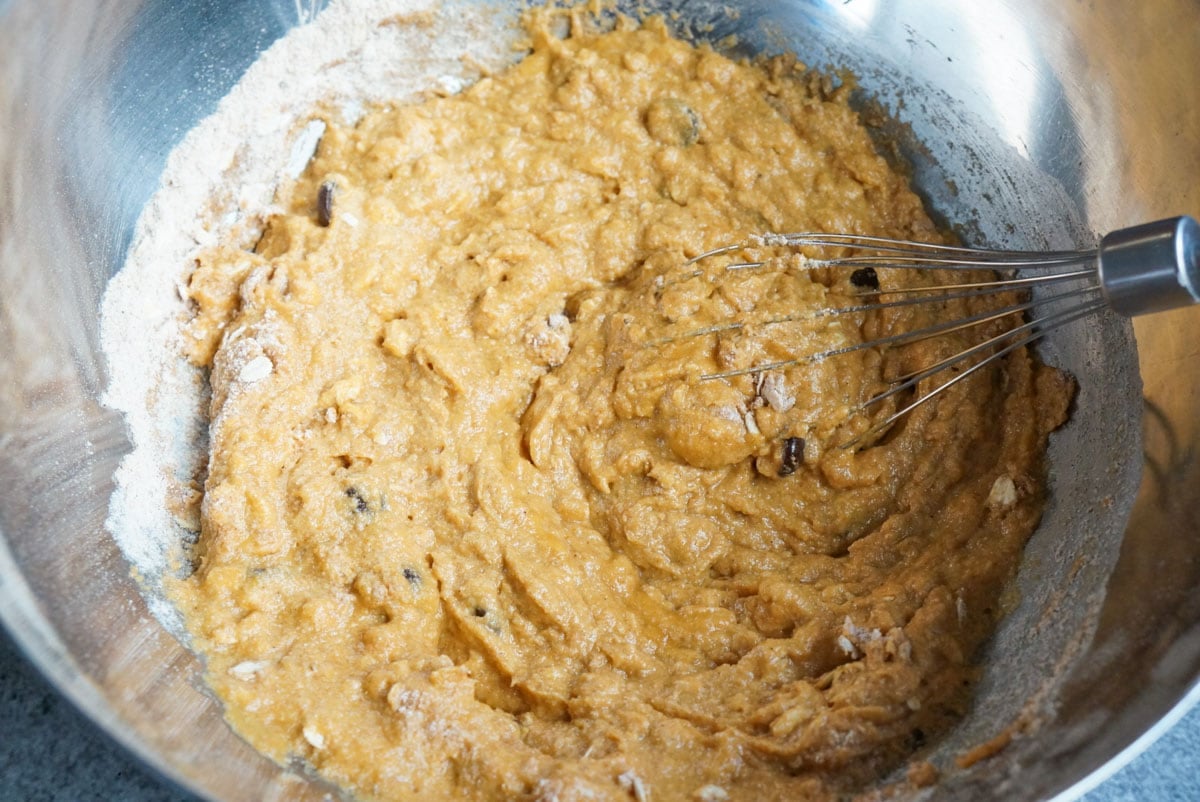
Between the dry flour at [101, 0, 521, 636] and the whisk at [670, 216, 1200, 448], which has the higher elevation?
the dry flour at [101, 0, 521, 636]

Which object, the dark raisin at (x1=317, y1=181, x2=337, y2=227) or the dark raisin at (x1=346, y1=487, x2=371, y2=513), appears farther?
the dark raisin at (x1=317, y1=181, x2=337, y2=227)

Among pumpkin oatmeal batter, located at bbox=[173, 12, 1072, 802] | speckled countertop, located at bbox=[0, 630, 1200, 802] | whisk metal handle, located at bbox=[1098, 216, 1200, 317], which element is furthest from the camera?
speckled countertop, located at bbox=[0, 630, 1200, 802]

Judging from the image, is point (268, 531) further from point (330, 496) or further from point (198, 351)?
point (198, 351)

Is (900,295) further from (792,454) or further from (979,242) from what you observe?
(792,454)

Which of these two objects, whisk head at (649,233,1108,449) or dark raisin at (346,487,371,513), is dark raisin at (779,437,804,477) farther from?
dark raisin at (346,487,371,513)

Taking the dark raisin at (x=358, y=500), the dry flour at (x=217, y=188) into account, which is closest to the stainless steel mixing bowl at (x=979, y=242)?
the dry flour at (x=217, y=188)

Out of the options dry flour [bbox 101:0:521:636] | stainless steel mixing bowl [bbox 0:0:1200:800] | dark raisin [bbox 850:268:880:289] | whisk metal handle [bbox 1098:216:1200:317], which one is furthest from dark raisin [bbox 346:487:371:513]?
whisk metal handle [bbox 1098:216:1200:317]

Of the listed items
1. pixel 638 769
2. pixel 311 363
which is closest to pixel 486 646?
pixel 638 769

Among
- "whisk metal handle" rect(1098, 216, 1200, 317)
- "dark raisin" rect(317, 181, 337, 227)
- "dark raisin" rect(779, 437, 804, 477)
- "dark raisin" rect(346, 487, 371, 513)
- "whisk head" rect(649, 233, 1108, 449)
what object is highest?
"dark raisin" rect(317, 181, 337, 227)
